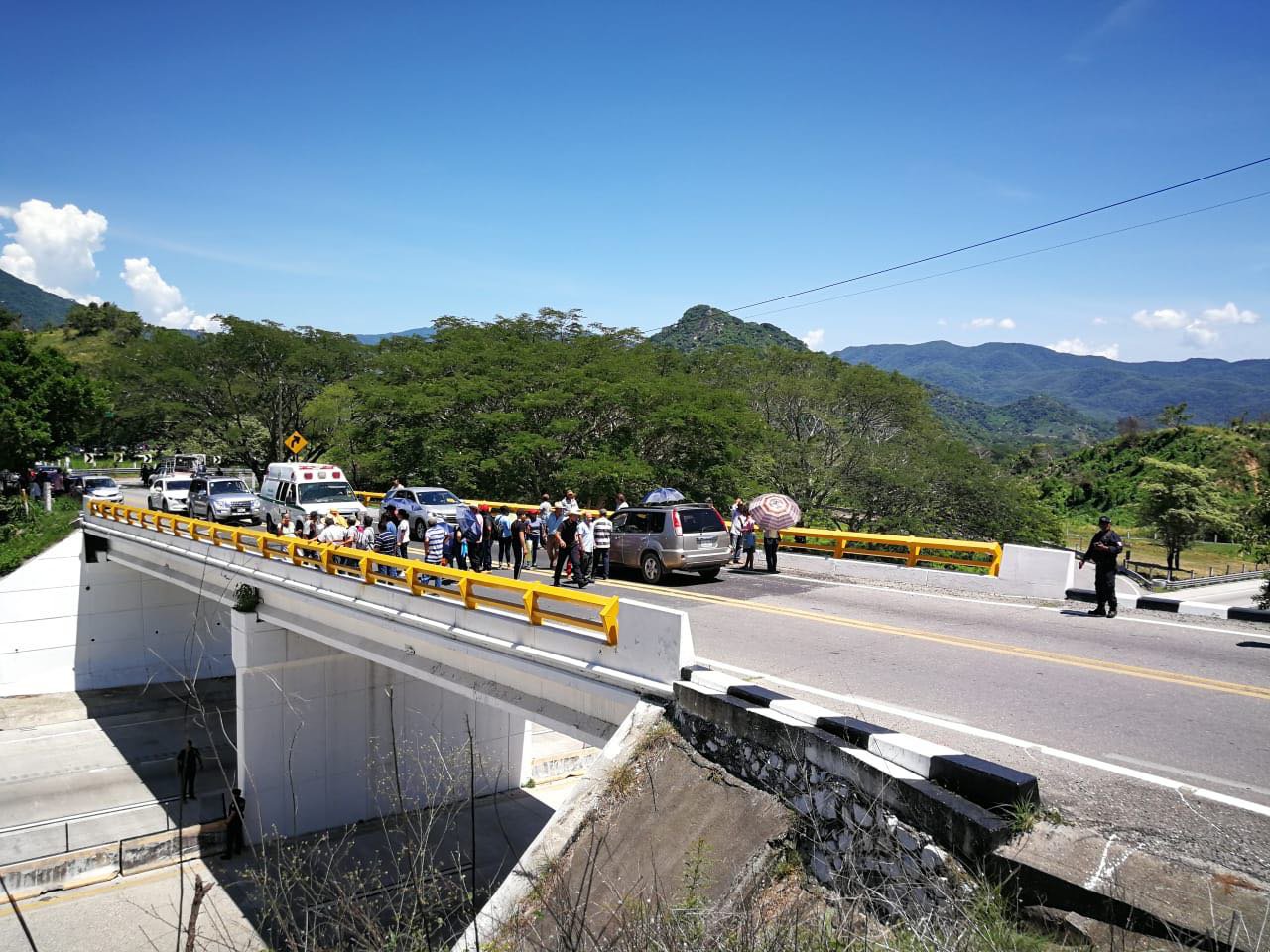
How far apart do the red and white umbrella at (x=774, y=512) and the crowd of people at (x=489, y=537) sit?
10.7 ft

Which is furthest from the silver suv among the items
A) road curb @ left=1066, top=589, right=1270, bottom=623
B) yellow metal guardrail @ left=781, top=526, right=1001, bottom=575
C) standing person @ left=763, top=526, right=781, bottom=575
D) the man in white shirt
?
road curb @ left=1066, top=589, right=1270, bottom=623

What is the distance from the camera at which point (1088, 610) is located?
12656mm

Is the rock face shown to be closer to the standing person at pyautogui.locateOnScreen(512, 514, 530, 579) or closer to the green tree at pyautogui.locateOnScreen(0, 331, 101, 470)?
the standing person at pyautogui.locateOnScreen(512, 514, 530, 579)

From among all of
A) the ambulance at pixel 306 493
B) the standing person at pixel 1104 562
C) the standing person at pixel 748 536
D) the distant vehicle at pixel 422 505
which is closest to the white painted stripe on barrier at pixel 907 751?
the standing person at pixel 1104 562

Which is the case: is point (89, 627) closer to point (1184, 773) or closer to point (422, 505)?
point (422, 505)

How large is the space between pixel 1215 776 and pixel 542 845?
530cm

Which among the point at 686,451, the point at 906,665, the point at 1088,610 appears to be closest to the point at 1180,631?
the point at 1088,610

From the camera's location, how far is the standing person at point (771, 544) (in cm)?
1756

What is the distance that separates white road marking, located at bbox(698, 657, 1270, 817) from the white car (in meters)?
30.9

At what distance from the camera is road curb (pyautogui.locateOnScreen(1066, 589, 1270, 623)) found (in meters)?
11.4

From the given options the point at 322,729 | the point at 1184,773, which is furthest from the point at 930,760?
the point at 322,729

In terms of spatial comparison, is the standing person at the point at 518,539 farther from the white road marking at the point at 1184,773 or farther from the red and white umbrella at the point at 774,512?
the white road marking at the point at 1184,773

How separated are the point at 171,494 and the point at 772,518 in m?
26.8

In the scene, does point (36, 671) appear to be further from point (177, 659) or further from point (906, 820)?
point (906, 820)
